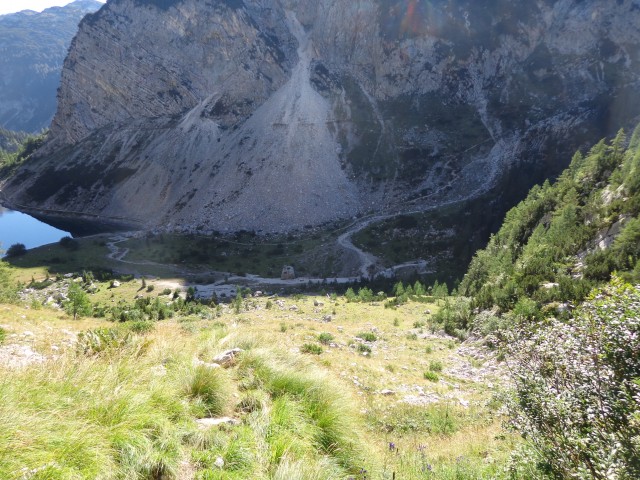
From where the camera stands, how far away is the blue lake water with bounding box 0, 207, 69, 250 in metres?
76.2

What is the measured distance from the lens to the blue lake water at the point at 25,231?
250ft

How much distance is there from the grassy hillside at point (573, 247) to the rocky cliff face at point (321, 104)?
115ft

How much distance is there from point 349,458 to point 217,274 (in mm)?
48744

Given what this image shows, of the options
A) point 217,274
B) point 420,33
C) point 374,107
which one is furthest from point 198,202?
point 420,33

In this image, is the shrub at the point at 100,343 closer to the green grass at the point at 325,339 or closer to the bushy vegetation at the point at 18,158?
the green grass at the point at 325,339

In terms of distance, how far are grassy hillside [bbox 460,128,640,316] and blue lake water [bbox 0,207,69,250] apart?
8398 centimetres

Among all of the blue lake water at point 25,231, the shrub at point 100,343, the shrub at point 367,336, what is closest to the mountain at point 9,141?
the blue lake water at point 25,231

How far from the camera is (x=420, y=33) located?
85.3 meters

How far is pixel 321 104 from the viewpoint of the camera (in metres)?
83.5

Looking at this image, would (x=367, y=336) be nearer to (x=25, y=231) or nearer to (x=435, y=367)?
(x=435, y=367)

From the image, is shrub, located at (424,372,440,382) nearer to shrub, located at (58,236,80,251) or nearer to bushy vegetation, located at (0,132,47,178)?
shrub, located at (58,236,80,251)

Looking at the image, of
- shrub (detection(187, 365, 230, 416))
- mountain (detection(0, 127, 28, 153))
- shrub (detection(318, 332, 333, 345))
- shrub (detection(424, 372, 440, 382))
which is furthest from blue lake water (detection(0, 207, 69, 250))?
mountain (detection(0, 127, 28, 153))

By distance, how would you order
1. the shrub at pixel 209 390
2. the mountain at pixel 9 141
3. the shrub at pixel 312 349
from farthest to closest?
the mountain at pixel 9 141 → the shrub at pixel 312 349 → the shrub at pixel 209 390

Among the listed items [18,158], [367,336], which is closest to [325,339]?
[367,336]
